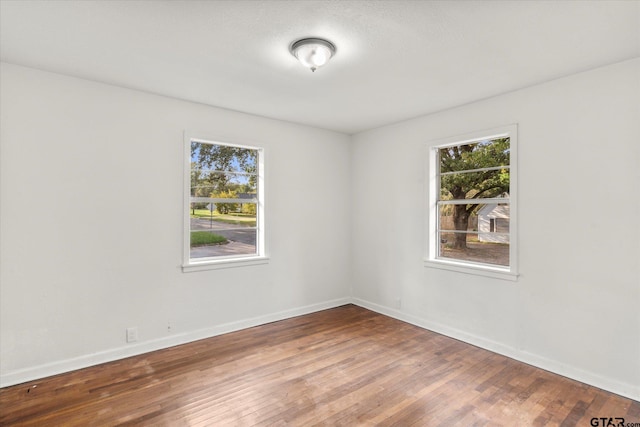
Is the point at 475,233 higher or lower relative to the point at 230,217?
lower

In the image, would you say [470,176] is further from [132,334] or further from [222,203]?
[132,334]

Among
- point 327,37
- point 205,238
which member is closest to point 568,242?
point 327,37

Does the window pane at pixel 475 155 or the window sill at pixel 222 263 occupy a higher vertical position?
the window pane at pixel 475 155

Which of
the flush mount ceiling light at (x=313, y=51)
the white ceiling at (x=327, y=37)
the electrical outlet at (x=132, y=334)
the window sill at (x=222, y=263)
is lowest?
the electrical outlet at (x=132, y=334)

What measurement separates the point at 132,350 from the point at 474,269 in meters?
3.64

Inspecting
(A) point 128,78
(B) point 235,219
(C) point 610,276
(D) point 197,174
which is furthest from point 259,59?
(C) point 610,276

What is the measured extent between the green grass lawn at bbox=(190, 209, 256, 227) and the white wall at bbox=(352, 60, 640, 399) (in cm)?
235

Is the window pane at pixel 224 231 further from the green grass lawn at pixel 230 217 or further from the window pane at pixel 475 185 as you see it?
the window pane at pixel 475 185

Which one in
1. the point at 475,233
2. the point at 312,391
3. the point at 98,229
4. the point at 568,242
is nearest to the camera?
the point at 312,391

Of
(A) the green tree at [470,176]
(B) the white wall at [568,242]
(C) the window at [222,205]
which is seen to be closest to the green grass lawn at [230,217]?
(C) the window at [222,205]

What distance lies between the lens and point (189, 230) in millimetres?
3582

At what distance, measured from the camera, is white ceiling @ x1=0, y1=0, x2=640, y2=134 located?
6.37 ft

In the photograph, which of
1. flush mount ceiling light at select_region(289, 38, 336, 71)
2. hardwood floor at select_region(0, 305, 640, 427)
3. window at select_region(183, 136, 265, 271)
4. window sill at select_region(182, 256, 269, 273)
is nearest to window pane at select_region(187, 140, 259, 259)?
window at select_region(183, 136, 265, 271)

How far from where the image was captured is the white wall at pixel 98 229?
270cm
